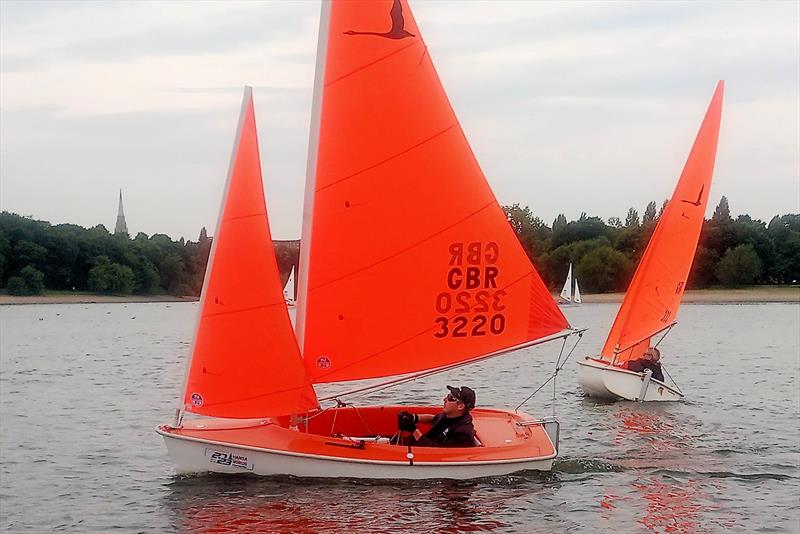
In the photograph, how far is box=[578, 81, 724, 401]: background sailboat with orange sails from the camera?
21859mm

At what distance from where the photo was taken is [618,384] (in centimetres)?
2127

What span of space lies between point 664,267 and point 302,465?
1195cm

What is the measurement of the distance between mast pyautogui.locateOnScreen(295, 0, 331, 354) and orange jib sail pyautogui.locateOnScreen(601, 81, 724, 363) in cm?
1075

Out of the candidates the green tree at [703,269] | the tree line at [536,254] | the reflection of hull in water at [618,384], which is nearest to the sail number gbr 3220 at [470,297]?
the reflection of hull in water at [618,384]

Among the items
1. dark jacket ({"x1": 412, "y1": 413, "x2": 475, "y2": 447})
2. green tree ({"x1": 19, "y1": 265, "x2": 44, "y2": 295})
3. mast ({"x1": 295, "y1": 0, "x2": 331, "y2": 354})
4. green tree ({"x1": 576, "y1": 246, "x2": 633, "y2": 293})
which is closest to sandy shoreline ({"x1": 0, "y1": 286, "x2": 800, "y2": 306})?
green tree ({"x1": 19, "y1": 265, "x2": 44, "y2": 295})

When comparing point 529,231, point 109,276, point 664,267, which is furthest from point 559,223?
point 664,267

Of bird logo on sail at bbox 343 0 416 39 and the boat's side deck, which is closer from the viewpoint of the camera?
the boat's side deck

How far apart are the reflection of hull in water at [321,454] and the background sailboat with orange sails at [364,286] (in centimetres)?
2

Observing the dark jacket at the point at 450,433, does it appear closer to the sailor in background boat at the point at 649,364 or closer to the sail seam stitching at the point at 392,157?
the sail seam stitching at the point at 392,157

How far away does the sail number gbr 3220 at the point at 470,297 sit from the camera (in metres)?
13.2

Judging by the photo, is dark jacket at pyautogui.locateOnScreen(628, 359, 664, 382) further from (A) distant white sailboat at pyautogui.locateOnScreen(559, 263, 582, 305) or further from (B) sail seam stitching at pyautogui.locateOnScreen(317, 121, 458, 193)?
(A) distant white sailboat at pyautogui.locateOnScreen(559, 263, 582, 305)

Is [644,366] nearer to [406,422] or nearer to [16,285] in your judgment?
[406,422]

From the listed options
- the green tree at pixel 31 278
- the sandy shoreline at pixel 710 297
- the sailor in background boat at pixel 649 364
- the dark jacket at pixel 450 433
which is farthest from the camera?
the green tree at pixel 31 278

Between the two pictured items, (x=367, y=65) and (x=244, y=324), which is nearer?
(x=244, y=324)
